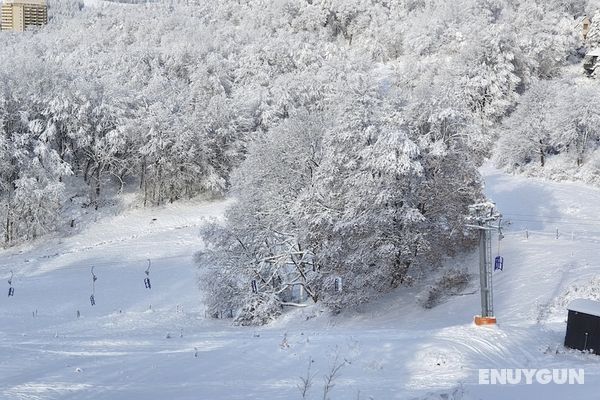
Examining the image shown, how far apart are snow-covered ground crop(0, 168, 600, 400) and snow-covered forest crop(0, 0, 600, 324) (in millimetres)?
3059

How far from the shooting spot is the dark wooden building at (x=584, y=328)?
55.0ft

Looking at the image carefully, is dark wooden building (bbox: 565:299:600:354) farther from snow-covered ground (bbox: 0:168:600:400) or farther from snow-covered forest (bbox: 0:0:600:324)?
snow-covered forest (bbox: 0:0:600:324)

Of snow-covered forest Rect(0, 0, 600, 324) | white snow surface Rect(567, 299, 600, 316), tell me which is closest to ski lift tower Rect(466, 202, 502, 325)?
white snow surface Rect(567, 299, 600, 316)

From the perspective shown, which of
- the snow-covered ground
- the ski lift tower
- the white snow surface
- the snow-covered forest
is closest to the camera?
the snow-covered ground

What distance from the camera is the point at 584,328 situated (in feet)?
55.8

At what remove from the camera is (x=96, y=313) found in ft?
108

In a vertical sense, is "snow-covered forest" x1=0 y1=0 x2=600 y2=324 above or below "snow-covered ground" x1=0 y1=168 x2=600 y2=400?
above

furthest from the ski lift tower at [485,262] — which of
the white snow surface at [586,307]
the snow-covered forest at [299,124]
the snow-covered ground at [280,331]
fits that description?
the snow-covered forest at [299,124]

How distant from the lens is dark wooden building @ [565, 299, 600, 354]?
659 inches

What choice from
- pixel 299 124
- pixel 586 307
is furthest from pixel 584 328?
pixel 299 124

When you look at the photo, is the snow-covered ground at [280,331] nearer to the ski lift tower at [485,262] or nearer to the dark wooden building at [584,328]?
the dark wooden building at [584,328]

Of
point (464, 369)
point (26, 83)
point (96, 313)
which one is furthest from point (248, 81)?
point (464, 369)

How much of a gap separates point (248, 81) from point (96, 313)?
147 ft

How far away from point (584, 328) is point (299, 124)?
66.0ft
